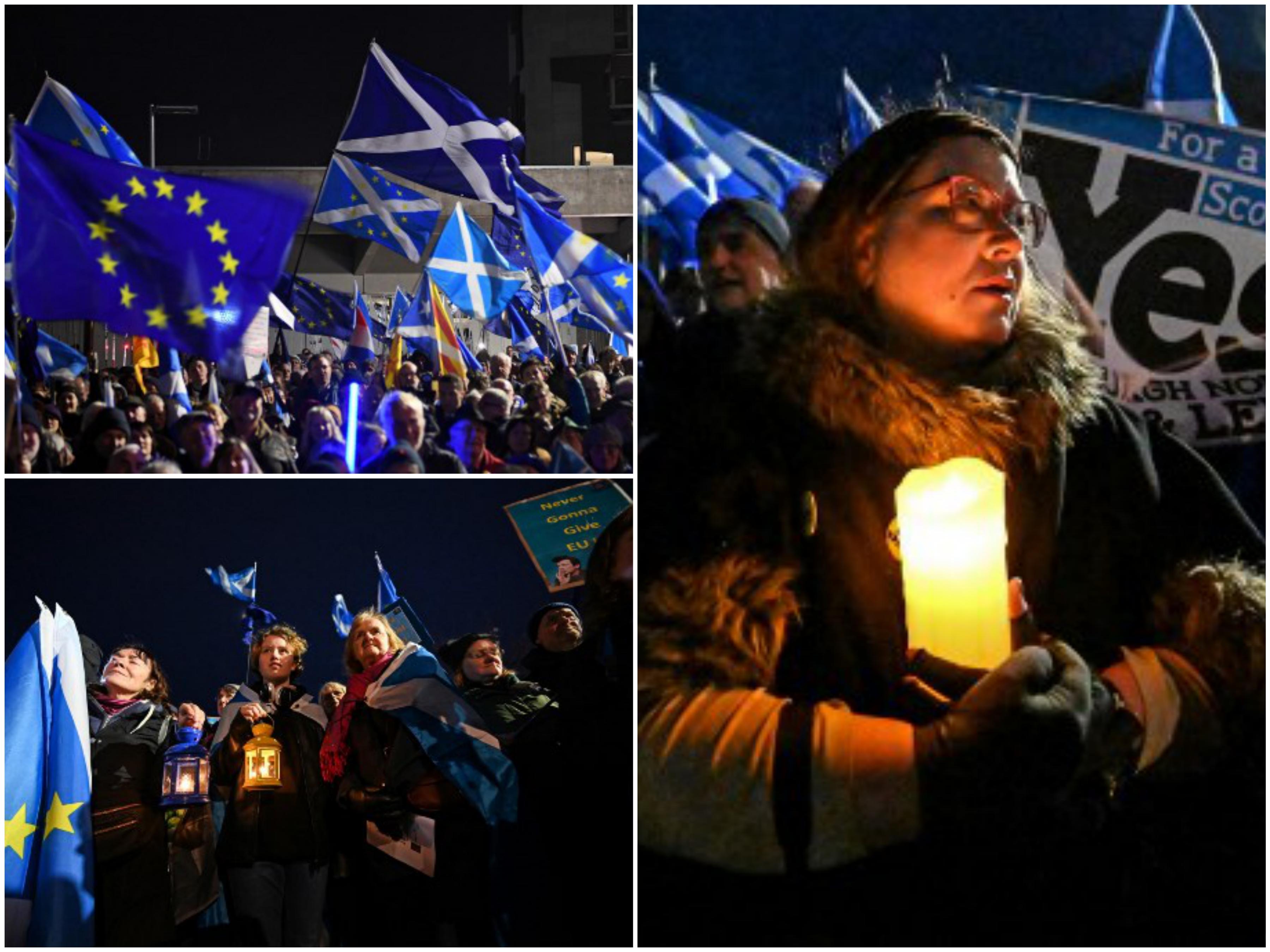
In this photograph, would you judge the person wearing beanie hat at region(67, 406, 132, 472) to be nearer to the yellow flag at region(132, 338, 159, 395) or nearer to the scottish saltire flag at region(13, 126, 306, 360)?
the yellow flag at region(132, 338, 159, 395)

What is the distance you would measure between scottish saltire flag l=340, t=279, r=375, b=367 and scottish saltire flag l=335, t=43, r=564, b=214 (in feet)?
1.24

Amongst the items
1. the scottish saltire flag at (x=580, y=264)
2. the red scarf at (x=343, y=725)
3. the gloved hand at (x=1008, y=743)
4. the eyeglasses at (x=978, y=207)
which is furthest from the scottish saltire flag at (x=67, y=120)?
the gloved hand at (x=1008, y=743)

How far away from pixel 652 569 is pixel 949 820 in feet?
3.31

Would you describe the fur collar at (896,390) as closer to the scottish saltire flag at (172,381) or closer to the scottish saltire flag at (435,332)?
the scottish saltire flag at (435,332)

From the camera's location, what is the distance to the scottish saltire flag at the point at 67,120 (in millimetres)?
4730

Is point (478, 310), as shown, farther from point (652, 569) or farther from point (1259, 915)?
point (1259, 915)

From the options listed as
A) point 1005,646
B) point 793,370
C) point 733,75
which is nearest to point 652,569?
point 793,370

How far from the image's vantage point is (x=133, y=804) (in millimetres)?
4777

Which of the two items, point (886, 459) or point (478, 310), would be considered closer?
point (886, 459)

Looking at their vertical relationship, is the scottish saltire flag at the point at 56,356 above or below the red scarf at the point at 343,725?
above

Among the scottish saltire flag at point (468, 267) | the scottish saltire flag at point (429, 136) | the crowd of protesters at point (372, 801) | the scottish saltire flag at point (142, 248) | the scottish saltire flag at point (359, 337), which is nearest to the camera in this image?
the scottish saltire flag at point (142, 248)

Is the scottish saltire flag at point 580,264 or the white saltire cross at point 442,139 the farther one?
the white saltire cross at point 442,139

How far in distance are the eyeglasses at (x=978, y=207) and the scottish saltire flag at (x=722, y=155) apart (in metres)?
0.30

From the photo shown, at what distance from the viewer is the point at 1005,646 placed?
A: 4.70 m
